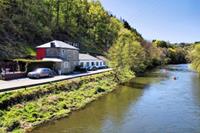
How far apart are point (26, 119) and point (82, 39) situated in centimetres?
8481

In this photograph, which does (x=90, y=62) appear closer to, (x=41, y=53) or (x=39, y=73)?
(x=41, y=53)

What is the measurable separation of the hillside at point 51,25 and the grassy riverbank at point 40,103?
2255 centimetres

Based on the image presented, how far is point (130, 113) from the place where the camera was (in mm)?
33625

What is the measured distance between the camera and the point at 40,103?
32.4 m

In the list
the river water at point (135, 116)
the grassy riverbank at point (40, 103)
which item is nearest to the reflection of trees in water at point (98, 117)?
the river water at point (135, 116)

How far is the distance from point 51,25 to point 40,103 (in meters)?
70.1

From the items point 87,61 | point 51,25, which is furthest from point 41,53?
point 51,25

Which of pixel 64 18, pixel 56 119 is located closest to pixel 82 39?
pixel 64 18

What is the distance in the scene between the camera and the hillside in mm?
72831

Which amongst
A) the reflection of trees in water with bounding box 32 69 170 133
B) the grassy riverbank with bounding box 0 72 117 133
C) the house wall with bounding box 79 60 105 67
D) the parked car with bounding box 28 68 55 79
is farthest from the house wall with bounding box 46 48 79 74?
the reflection of trees in water with bounding box 32 69 170 133

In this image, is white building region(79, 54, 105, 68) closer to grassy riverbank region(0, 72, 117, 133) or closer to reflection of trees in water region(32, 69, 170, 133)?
grassy riverbank region(0, 72, 117, 133)

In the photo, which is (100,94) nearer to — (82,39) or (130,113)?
(130,113)

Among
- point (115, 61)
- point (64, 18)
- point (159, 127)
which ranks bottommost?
point (159, 127)

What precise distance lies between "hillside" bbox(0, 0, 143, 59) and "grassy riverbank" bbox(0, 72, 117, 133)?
2255cm
